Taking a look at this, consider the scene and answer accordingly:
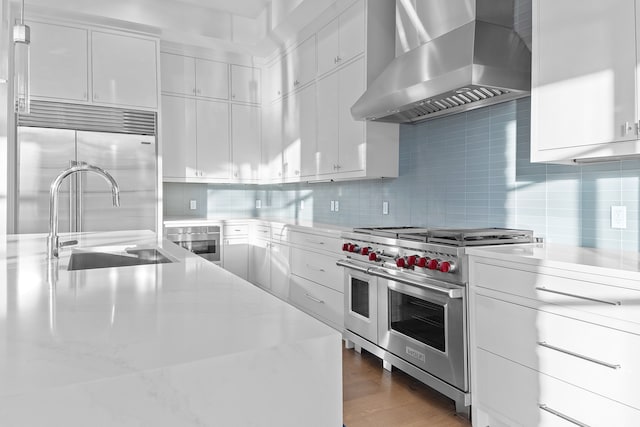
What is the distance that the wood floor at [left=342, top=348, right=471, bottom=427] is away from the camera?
90.7 inches

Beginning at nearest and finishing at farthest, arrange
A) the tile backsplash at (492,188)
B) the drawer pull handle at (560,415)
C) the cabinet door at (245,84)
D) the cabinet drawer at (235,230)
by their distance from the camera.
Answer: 1. the drawer pull handle at (560,415)
2. the tile backsplash at (492,188)
3. the cabinet drawer at (235,230)
4. the cabinet door at (245,84)

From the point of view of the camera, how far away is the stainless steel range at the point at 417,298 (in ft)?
7.61

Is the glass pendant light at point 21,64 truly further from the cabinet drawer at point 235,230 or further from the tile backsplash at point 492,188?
the cabinet drawer at point 235,230

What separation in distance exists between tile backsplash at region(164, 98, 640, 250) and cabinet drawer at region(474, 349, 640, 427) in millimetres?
815

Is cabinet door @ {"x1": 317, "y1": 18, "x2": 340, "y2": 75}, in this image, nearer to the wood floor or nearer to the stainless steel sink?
the stainless steel sink

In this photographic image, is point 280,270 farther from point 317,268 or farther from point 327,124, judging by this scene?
point 327,124

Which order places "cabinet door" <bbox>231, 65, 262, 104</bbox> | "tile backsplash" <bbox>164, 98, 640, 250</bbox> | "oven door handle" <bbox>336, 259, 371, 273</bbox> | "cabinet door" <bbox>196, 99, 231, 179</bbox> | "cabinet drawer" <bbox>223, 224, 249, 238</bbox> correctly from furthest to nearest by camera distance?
1. "cabinet door" <bbox>231, 65, 262, 104</bbox>
2. "cabinet door" <bbox>196, 99, 231, 179</bbox>
3. "cabinet drawer" <bbox>223, 224, 249, 238</bbox>
4. "oven door handle" <bbox>336, 259, 371, 273</bbox>
5. "tile backsplash" <bbox>164, 98, 640, 250</bbox>

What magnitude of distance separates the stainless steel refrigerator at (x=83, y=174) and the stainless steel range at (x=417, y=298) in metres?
2.40

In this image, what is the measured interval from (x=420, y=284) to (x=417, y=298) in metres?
0.13

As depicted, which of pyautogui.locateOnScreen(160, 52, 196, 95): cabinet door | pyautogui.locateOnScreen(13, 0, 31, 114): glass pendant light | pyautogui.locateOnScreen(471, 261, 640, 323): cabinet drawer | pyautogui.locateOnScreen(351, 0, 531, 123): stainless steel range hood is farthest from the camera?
pyautogui.locateOnScreen(160, 52, 196, 95): cabinet door

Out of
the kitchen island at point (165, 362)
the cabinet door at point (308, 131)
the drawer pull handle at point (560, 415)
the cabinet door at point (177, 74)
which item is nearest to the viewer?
the kitchen island at point (165, 362)

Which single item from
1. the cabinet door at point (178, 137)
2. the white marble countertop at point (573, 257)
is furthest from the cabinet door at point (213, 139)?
the white marble countertop at point (573, 257)

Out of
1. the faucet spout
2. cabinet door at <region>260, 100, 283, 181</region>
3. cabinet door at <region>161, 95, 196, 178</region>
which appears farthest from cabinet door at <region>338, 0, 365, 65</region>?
the faucet spout

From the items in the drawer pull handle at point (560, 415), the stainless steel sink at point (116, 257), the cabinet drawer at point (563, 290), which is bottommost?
the drawer pull handle at point (560, 415)
